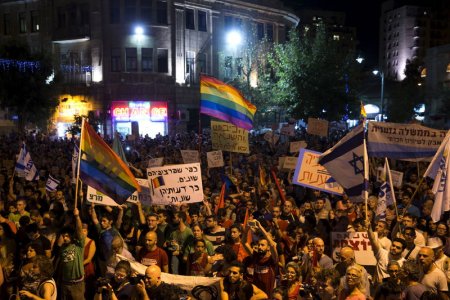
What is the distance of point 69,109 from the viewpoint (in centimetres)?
4100

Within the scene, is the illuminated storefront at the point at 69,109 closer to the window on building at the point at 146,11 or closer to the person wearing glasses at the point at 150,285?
the window on building at the point at 146,11

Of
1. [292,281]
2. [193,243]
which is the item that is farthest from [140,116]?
[292,281]

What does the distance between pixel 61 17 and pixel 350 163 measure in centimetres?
3714

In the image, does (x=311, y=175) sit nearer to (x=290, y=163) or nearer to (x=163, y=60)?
(x=290, y=163)

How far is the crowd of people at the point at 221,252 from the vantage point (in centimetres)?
596

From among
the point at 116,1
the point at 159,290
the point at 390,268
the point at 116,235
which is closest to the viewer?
the point at 159,290

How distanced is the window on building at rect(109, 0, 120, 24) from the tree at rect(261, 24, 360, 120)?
36.9 feet

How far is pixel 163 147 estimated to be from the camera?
22.7 metres

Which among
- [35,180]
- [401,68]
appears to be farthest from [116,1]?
[401,68]

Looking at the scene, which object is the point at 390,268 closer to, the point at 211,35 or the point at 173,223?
the point at 173,223

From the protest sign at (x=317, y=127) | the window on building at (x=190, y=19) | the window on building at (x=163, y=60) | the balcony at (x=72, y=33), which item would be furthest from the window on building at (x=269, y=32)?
the protest sign at (x=317, y=127)

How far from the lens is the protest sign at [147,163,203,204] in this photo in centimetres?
928

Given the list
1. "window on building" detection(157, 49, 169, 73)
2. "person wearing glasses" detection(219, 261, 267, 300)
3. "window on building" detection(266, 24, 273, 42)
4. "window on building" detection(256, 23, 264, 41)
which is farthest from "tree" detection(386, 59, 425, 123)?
→ "person wearing glasses" detection(219, 261, 267, 300)

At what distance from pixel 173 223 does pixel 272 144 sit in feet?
44.9
